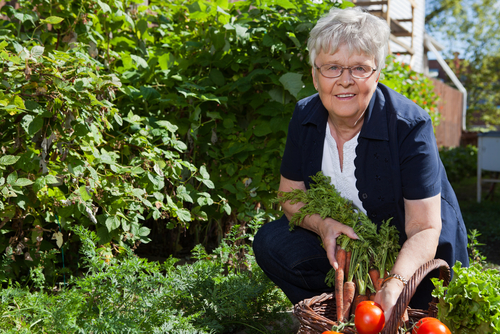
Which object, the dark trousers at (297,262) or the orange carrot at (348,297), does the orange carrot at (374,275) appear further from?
the dark trousers at (297,262)

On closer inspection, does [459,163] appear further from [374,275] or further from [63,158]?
[63,158]

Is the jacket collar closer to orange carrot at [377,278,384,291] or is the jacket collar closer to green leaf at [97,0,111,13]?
orange carrot at [377,278,384,291]

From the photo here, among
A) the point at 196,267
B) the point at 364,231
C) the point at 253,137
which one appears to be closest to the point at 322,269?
the point at 364,231

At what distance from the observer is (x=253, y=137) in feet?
9.69

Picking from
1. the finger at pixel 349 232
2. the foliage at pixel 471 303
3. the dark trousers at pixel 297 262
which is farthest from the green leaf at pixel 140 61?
the foliage at pixel 471 303

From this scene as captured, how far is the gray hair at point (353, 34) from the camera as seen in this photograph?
181 centimetres

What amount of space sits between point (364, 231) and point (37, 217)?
65.3 inches

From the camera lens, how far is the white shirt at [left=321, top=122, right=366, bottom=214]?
2037mm

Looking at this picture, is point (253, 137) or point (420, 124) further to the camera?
point (253, 137)

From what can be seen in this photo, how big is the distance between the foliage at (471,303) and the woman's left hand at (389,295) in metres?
0.12

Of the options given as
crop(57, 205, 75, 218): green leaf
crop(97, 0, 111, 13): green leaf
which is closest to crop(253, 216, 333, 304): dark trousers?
crop(57, 205, 75, 218): green leaf

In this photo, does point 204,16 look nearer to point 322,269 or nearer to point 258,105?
point 258,105

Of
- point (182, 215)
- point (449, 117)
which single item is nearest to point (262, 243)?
point (182, 215)

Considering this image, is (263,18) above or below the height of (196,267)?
above
